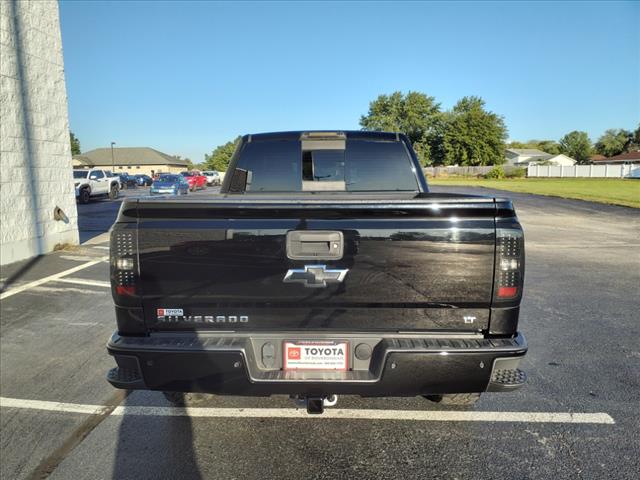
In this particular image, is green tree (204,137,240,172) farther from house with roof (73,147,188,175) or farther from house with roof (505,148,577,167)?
house with roof (505,148,577,167)

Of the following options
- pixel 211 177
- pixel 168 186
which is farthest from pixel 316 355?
pixel 211 177

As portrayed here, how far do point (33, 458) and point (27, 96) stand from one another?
863 cm

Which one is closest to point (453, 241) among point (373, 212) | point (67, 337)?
point (373, 212)

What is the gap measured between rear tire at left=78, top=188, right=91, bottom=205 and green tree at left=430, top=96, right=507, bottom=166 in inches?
2847

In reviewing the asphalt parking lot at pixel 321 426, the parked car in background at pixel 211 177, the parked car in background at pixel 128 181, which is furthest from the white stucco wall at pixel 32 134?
the parked car in background at pixel 211 177

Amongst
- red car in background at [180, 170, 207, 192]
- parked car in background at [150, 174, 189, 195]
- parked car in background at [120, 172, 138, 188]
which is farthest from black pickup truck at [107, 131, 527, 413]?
parked car in background at [120, 172, 138, 188]

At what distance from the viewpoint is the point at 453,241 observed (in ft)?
7.58

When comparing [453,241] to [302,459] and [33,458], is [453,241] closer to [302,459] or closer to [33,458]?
[302,459]

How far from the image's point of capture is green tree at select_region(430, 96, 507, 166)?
270 feet

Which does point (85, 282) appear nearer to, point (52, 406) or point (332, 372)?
point (52, 406)

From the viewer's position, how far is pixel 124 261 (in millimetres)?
2391

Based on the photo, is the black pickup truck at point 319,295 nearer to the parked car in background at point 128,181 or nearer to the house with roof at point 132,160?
the parked car in background at point 128,181

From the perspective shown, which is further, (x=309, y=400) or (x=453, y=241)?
(x=309, y=400)

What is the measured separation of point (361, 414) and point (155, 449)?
1.41 metres
